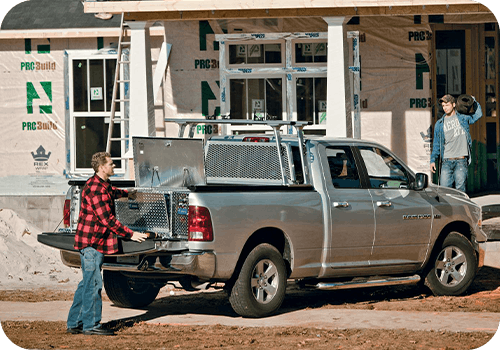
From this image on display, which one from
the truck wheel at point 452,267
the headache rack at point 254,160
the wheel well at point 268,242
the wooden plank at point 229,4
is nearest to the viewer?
the wheel well at point 268,242

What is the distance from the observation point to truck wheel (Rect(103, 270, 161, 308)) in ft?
32.4

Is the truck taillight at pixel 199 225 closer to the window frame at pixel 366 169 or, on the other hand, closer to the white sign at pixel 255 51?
the window frame at pixel 366 169

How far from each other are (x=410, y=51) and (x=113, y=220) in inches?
378

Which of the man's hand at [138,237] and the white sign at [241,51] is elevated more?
the white sign at [241,51]

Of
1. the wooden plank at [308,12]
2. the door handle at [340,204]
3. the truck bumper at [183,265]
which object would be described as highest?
the wooden plank at [308,12]

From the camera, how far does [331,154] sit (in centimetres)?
1006

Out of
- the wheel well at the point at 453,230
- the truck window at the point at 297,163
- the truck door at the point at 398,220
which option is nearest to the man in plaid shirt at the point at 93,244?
the truck window at the point at 297,163

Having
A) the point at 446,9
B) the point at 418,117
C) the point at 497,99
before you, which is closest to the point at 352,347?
the point at 446,9

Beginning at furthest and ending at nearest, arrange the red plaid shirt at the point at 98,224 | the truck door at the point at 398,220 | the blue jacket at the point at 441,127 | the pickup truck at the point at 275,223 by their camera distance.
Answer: the blue jacket at the point at 441,127 → the truck door at the point at 398,220 → the pickup truck at the point at 275,223 → the red plaid shirt at the point at 98,224

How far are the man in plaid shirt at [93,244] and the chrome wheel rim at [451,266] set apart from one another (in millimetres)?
4108

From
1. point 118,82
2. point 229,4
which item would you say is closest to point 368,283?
point 229,4

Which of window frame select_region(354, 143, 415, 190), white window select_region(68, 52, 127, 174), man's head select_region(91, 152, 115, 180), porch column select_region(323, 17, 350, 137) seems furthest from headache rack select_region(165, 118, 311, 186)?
white window select_region(68, 52, 127, 174)

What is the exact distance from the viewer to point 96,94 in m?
17.5

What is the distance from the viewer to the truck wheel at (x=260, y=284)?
8884 mm
